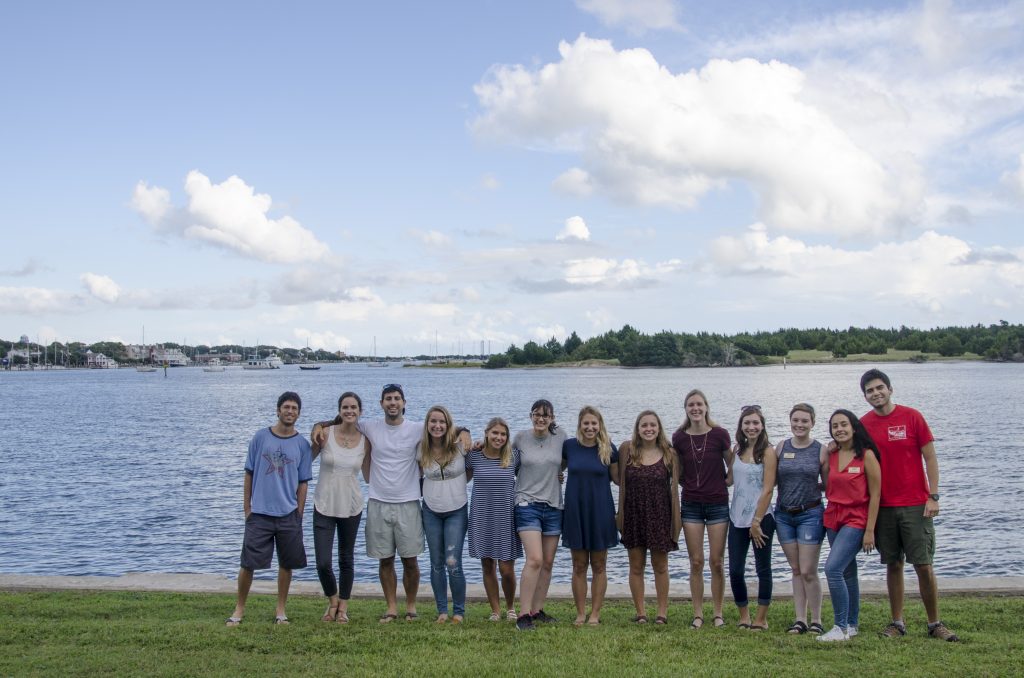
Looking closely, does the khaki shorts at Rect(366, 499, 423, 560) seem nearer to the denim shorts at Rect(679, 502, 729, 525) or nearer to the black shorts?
the black shorts

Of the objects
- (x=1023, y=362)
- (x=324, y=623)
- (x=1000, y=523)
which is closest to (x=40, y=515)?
(x=324, y=623)

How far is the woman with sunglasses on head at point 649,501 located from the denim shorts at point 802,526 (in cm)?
97

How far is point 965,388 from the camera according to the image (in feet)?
262

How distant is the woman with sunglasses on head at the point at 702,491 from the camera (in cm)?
791

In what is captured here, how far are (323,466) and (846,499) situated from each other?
4.94m

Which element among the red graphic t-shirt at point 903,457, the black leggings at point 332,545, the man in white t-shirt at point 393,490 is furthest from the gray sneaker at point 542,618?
the red graphic t-shirt at point 903,457

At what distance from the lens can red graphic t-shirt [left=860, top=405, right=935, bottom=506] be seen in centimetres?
734

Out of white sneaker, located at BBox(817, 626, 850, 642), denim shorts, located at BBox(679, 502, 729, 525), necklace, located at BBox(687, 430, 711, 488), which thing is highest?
necklace, located at BBox(687, 430, 711, 488)

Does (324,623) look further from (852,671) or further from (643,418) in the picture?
(852,671)

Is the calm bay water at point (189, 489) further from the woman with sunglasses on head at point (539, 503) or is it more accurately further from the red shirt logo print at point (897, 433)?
the red shirt logo print at point (897, 433)

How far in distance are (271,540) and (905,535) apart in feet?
19.6

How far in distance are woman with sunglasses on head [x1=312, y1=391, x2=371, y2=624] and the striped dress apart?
→ 1213 millimetres

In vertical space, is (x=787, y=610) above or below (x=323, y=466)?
below

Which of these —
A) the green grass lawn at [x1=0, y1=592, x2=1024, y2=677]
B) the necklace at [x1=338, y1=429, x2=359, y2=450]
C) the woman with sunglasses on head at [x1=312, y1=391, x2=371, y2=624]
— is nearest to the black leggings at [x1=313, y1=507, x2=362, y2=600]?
the woman with sunglasses on head at [x1=312, y1=391, x2=371, y2=624]
